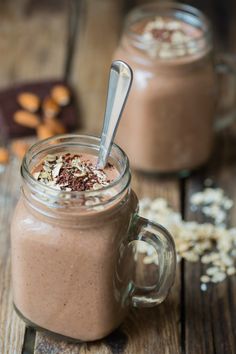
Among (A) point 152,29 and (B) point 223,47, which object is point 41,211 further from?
(B) point 223,47

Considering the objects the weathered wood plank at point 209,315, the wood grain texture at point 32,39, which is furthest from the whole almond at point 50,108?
the weathered wood plank at point 209,315

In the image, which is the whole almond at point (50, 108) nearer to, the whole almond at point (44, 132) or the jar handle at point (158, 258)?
the whole almond at point (44, 132)

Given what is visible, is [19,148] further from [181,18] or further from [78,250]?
[78,250]

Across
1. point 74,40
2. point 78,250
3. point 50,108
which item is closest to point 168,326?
point 78,250

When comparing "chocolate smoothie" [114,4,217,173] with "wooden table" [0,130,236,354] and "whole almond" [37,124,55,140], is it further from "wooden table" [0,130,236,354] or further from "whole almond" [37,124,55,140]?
"wooden table" [0,130,236,354]

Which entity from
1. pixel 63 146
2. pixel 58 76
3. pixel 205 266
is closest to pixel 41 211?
pixel 63 146
